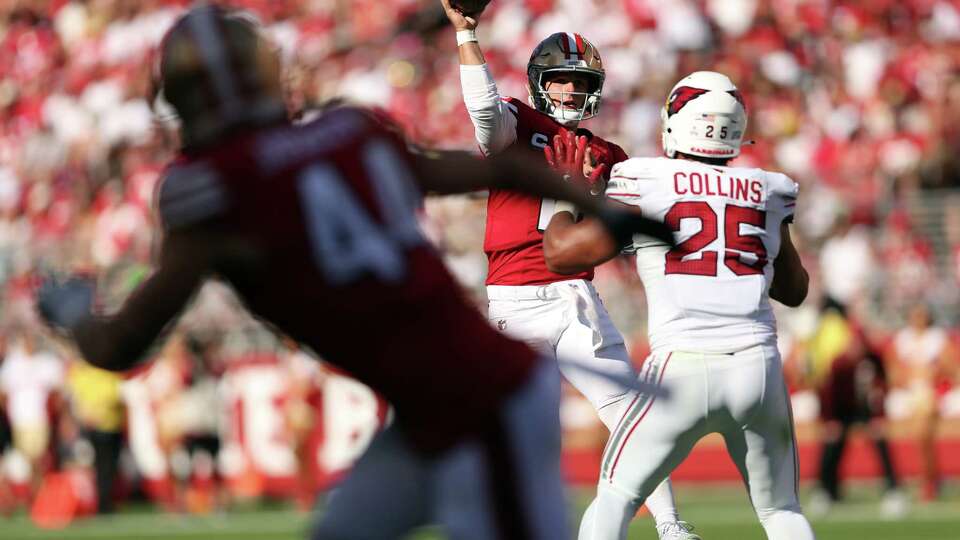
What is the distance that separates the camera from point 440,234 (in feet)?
51.4

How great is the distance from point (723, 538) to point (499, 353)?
7802 mm

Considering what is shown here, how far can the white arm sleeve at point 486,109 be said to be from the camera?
6461 millimetres

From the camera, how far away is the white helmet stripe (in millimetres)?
3623

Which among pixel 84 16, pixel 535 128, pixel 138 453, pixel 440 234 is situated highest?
pixel 84 16

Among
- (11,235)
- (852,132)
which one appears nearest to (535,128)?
(852,132)

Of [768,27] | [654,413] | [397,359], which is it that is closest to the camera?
[397,359]

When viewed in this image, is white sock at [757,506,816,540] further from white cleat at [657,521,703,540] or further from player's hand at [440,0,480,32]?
player's hand at [440,0,480,32]

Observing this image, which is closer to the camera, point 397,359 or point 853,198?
point 397,359

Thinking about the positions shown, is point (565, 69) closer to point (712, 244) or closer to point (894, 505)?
point (712, 244)

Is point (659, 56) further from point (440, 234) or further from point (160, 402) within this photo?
point (160, 402)

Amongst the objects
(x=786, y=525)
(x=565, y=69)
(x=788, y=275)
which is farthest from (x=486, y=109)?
(x=786, y=525)

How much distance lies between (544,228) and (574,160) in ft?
2.90

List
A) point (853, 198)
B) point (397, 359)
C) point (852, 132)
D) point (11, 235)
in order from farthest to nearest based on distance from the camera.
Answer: point (11, 235) < point (852, 132) < point (853, 198) < point (397, 359)

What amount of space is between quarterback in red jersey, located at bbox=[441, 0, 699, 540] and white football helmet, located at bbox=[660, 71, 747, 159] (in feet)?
2.34
